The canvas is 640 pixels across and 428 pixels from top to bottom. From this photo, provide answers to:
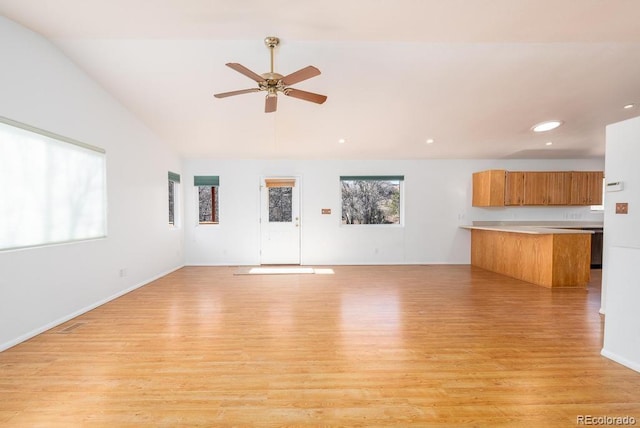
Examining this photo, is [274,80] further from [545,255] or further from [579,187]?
[579,187]

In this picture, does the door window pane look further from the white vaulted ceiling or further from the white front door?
the white vaulted ceiling

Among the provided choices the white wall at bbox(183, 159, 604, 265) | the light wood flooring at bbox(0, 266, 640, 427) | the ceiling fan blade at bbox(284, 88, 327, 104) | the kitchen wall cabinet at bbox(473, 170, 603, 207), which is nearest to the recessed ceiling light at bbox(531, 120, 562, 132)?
the kitchen wall cabinet at bbox(473, 170, 603, 207)

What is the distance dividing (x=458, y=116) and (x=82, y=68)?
17.4ft

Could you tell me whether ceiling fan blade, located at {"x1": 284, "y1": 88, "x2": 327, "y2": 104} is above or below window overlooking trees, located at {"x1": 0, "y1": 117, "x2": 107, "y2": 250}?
above

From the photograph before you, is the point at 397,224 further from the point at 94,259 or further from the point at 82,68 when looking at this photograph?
the point at 82,68

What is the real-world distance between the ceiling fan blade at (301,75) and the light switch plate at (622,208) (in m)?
3.66

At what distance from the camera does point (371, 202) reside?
716cm

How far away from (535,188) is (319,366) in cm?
651

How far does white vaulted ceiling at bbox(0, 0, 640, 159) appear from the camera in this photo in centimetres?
280

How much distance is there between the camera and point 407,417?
175cm

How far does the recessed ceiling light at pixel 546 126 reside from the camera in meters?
5.16

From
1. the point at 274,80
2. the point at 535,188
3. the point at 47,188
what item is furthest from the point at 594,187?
the point at 47,188

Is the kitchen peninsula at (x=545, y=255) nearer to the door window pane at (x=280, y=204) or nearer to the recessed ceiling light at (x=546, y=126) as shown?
the recessed ceiling light at (x=546, y=126)

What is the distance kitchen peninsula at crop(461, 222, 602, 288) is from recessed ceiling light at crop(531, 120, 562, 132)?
1794 mm
